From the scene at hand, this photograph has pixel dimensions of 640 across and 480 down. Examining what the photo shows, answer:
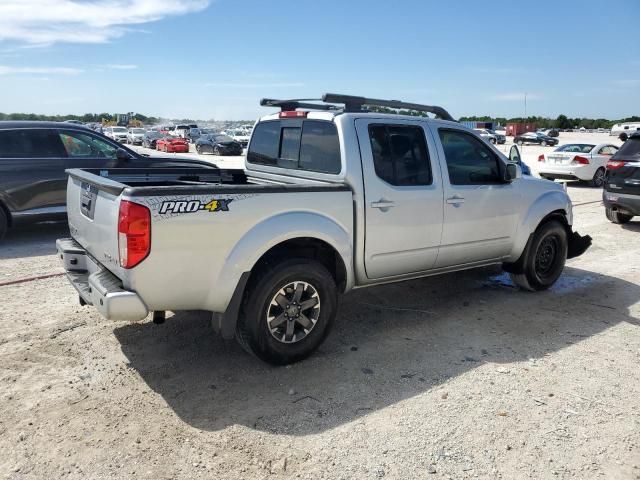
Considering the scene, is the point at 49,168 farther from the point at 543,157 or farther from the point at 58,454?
the point at 543,157

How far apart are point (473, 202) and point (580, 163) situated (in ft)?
45.3

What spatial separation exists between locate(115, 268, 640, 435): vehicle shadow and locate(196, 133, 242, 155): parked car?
3178 cm

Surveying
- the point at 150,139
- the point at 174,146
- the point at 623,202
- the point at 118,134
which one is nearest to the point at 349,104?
the point at 623,202

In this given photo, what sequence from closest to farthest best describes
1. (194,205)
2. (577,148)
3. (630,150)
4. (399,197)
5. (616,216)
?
(194,205) < (399,197) < (630,150) < (616,216) < (577,148)

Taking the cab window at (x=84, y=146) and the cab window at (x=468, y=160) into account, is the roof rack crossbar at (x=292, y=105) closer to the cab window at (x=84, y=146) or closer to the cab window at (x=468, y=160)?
the cab window at (x=468, y=160)

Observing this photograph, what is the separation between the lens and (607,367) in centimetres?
411

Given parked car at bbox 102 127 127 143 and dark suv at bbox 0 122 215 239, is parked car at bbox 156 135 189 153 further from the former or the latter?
dark suv at bbox 0 122 215 239

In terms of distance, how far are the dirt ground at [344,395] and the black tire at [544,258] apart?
0.45 m

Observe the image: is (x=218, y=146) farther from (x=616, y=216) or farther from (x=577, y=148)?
(x=616, y=216)

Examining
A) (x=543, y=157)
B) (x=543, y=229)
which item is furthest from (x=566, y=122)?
(x=543, y=229)

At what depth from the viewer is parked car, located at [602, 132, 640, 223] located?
30.3 feet

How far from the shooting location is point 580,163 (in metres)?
16.9

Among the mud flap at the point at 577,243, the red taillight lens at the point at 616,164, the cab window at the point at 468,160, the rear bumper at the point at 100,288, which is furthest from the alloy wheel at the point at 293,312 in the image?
the red taillight lens at the point at 616,164

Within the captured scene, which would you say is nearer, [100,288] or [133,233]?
[133,233]
